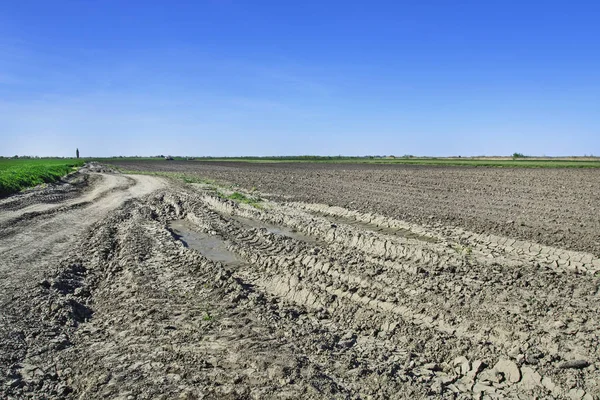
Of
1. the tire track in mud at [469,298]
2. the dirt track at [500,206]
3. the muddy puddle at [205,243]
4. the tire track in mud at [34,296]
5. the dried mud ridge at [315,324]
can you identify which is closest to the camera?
the dried mud ridge at [315,324]

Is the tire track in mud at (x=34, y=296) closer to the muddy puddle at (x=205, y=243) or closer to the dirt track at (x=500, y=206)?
the muddy puddle at (x=205, y=243)

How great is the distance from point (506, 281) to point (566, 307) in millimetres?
1338

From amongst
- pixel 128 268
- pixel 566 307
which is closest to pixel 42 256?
pixel 128 268

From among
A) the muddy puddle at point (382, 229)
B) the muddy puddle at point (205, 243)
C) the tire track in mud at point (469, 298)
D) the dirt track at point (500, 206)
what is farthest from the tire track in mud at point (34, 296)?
the dirt track at point (500, 206)

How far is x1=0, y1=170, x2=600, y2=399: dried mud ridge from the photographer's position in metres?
4.82

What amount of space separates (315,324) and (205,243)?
7066 millimetres

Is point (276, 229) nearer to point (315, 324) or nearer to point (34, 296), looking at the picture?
point (34, 296)

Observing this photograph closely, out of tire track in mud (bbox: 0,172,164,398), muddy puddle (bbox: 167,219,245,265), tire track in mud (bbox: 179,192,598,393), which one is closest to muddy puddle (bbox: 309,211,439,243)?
tire track in mud (bbox: 179,192,598,393)

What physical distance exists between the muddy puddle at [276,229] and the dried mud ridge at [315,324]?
2024 mm

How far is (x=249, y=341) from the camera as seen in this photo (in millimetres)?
5711

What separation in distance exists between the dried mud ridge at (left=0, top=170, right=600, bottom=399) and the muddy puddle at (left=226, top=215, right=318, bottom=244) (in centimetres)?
202

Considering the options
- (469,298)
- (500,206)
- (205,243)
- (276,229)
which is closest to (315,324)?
(469,298)

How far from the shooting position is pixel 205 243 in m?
13.0

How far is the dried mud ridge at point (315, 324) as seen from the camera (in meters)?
4.82
